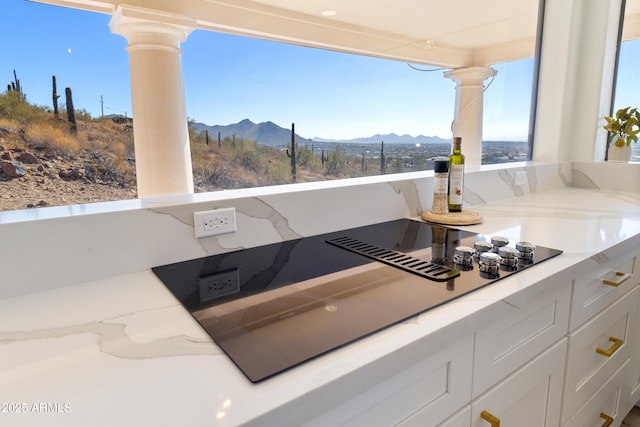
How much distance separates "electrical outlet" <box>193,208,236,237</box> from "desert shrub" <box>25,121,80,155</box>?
8.38 ft

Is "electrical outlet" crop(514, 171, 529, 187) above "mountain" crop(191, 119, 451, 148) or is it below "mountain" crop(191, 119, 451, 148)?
below

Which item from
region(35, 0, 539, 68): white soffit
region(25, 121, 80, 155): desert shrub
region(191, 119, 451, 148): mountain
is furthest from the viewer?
region(191, 119, 451, 148): mountain

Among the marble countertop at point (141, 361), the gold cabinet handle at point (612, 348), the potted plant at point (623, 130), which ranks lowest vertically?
the gold cabinet handle at point (612, 348)

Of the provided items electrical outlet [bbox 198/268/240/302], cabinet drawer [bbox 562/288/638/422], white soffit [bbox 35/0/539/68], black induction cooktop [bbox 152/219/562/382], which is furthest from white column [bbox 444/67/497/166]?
electrical outlet [bbox 198/268/240/302]

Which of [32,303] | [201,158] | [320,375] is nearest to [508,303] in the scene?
[320,375]

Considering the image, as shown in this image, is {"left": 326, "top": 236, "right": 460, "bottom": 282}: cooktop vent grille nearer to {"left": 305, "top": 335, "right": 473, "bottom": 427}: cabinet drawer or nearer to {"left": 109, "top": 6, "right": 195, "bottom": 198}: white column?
{"left": 305, "top": 335, "right": 473, "bottom": 427}: cabinet drawer

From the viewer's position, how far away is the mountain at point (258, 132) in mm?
3613

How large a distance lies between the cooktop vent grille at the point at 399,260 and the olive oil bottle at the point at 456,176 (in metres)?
0.48

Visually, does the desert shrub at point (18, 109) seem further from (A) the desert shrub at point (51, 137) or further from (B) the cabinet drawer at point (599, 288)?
(B) the cabinet drawer at point (599, 288)

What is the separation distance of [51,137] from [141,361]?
304cm

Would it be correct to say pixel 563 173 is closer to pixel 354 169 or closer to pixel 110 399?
pixel 354 169

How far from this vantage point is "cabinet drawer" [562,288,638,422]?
927 millimetres

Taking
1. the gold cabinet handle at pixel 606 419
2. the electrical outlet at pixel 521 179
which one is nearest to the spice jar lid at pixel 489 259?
the gold cabinet handle at pixel 606 419

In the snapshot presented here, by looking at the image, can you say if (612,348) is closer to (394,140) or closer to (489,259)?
(489,259)
